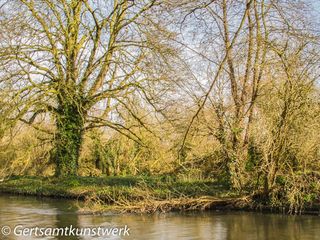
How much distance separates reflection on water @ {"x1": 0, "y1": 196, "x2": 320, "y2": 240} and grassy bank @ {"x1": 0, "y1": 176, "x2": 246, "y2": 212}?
417mm

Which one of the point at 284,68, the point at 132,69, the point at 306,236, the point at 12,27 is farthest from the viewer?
the point at 132,69

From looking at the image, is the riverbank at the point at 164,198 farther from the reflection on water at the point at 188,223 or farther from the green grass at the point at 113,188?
the reflection on water at the point at 188,223

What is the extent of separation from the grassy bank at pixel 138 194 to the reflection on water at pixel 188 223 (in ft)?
1.37

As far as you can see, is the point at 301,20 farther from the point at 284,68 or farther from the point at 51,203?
the point at 51,203

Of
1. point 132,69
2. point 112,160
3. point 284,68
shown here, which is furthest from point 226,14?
point 112,160

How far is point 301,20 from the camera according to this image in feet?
49.9

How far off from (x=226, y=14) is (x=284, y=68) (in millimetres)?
4483

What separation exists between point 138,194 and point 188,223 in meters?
2.81

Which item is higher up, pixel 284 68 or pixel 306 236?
pixel 284 68

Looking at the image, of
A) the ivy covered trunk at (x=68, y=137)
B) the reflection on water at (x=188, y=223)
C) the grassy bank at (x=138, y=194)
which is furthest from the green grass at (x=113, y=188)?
the reflection on water at (x=188, y=223)

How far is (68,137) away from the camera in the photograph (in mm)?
23422

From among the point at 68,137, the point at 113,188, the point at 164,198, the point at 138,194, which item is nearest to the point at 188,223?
the point at 164,198

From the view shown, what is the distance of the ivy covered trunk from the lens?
23.2 metres

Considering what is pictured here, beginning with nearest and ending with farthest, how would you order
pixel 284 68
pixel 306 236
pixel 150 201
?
pixel 306 236
pixel 284 68
pixel 150 201
